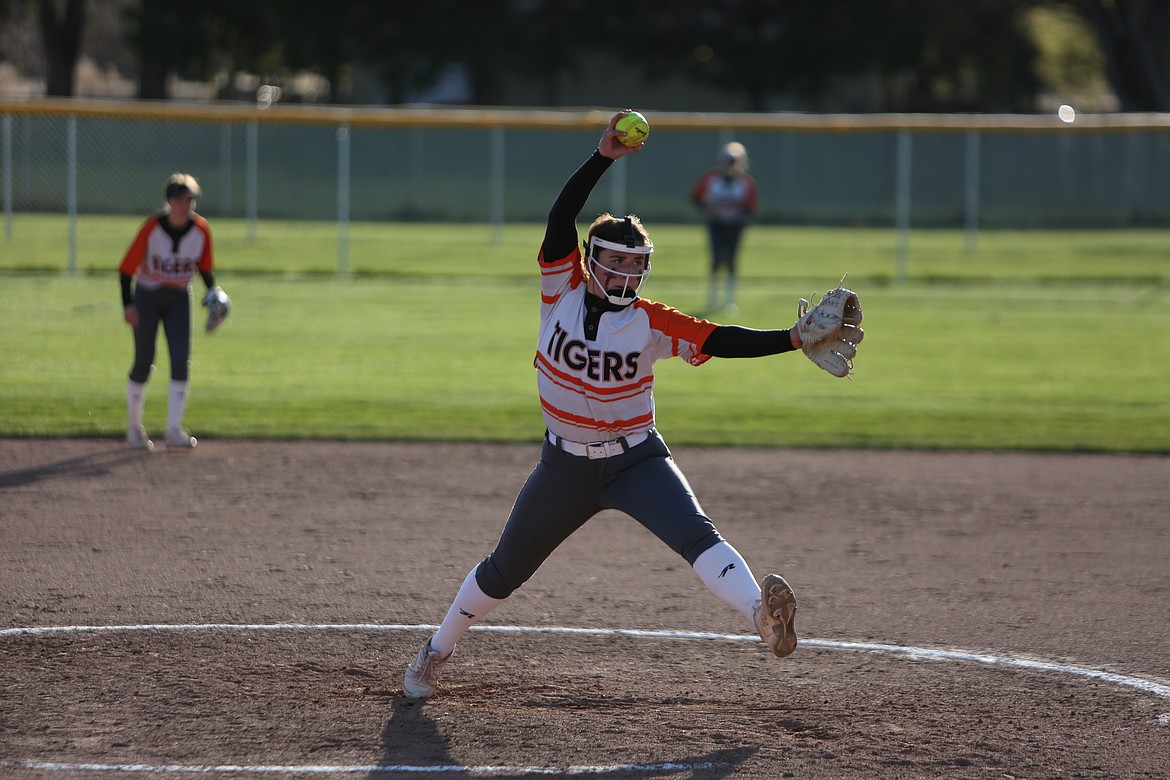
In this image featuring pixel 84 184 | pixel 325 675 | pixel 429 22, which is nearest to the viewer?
pixel 325 675

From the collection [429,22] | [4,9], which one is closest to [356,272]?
[429,22]

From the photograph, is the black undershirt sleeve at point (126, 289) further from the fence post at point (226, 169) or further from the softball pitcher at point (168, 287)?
the fence post at point (226, 169)

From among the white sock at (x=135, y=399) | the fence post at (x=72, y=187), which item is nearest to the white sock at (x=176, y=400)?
the white sock at (x=135, y=399)

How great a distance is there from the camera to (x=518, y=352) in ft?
52.1

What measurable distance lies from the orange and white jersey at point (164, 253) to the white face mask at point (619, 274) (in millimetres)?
5939

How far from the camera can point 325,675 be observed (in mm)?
5758

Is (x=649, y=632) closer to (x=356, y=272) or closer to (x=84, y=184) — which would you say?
(x=356, y=272)

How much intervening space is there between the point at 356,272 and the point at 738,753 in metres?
19.9

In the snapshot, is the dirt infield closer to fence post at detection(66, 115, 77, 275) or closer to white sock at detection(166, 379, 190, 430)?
white sock at detection(166, 379, 190, 430)

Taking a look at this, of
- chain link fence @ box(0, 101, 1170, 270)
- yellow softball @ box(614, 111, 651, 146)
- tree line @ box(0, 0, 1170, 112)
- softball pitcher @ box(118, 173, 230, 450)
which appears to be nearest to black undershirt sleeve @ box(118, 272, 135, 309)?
softball pitcher @ box(118, 173, 230, 450)

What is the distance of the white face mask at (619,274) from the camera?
510 centimetres

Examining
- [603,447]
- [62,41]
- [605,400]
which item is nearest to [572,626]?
[603,447]

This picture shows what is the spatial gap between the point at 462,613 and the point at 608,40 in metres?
42.2

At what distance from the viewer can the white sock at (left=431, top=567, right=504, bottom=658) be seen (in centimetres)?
542
